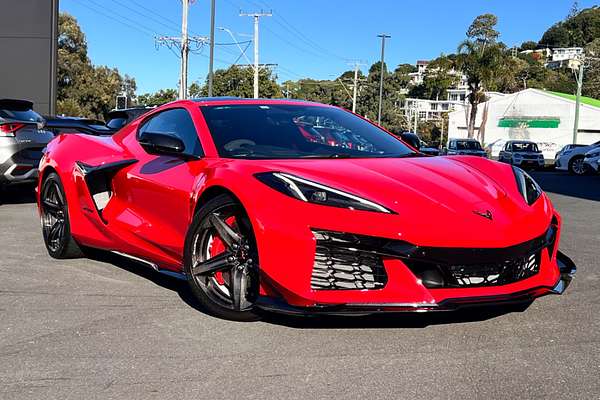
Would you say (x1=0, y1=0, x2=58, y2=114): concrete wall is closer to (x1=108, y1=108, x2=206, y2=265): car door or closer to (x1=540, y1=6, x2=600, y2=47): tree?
(x1=108, y1=108, x2=206, y2=265): car door

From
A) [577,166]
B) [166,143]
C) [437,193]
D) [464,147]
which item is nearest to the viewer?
[437,193]

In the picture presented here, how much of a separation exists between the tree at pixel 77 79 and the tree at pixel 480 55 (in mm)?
32005

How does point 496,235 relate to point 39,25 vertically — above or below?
below

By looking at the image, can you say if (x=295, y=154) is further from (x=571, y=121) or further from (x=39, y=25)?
(x=571, y=121)

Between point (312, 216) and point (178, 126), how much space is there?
1.77m

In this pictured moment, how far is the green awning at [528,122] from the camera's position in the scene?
191ft

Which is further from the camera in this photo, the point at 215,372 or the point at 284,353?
the point at 284,353

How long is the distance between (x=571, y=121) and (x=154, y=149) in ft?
190

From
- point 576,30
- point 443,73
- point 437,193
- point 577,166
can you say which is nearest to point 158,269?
point 437,193

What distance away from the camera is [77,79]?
61.9 metres

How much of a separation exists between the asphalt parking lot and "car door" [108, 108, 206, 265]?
38cm

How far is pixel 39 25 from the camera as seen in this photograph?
1828 cm

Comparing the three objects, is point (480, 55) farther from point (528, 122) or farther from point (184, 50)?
point (184, 50)

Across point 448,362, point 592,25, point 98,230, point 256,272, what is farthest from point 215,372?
point 592,25
